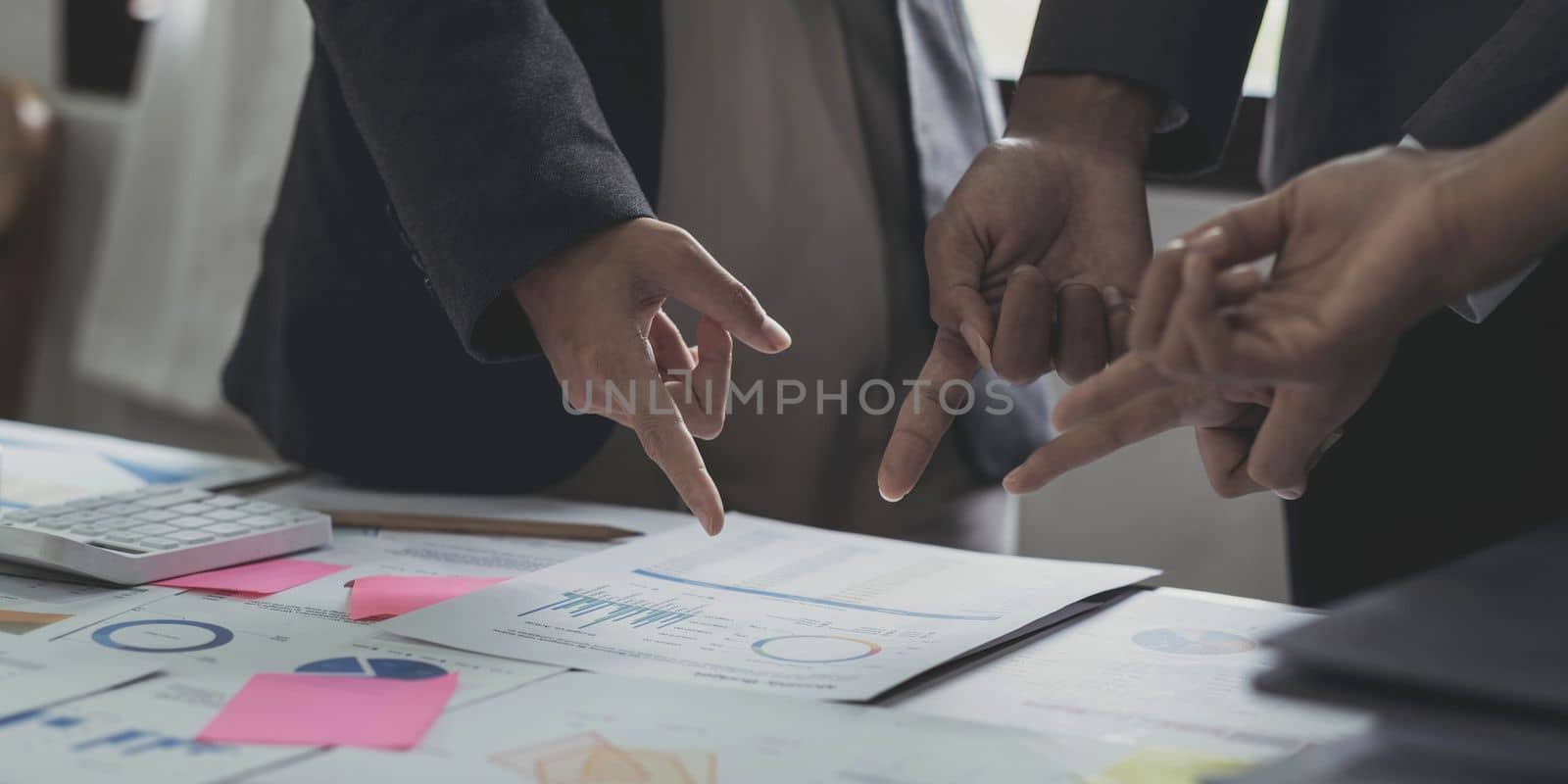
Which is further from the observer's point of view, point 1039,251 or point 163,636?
point 1039,251

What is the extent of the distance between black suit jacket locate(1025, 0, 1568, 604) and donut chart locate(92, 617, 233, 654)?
1.99ft

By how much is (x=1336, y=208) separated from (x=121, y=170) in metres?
2.13

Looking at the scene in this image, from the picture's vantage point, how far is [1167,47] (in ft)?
2.79

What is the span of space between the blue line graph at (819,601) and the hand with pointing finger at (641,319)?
52mm

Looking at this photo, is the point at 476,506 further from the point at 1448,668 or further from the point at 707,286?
the point at 1448,668

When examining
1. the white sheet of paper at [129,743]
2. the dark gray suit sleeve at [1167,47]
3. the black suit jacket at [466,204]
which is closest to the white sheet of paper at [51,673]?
the white sheet of paper at [129,743]

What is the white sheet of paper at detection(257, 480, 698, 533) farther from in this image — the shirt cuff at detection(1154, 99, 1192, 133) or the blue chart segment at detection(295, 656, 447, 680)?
the shirt cuff at detection(1154, 99, 1192, 133)

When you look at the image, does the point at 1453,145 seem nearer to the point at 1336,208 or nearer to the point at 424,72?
the point at 1336,208

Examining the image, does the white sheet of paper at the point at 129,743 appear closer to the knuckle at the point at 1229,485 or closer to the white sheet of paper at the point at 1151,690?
the white sheet of paper at the point at 1151,690

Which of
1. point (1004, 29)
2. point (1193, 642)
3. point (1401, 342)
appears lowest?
point (1193, 642)

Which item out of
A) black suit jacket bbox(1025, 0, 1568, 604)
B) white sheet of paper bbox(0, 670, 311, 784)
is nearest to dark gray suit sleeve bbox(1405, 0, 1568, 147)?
black suit jacket bbox(1025, 0, 1568, 604)

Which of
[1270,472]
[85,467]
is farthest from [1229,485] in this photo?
[85,467]

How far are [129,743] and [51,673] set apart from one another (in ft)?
0.32

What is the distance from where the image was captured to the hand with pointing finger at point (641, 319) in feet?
2.17
